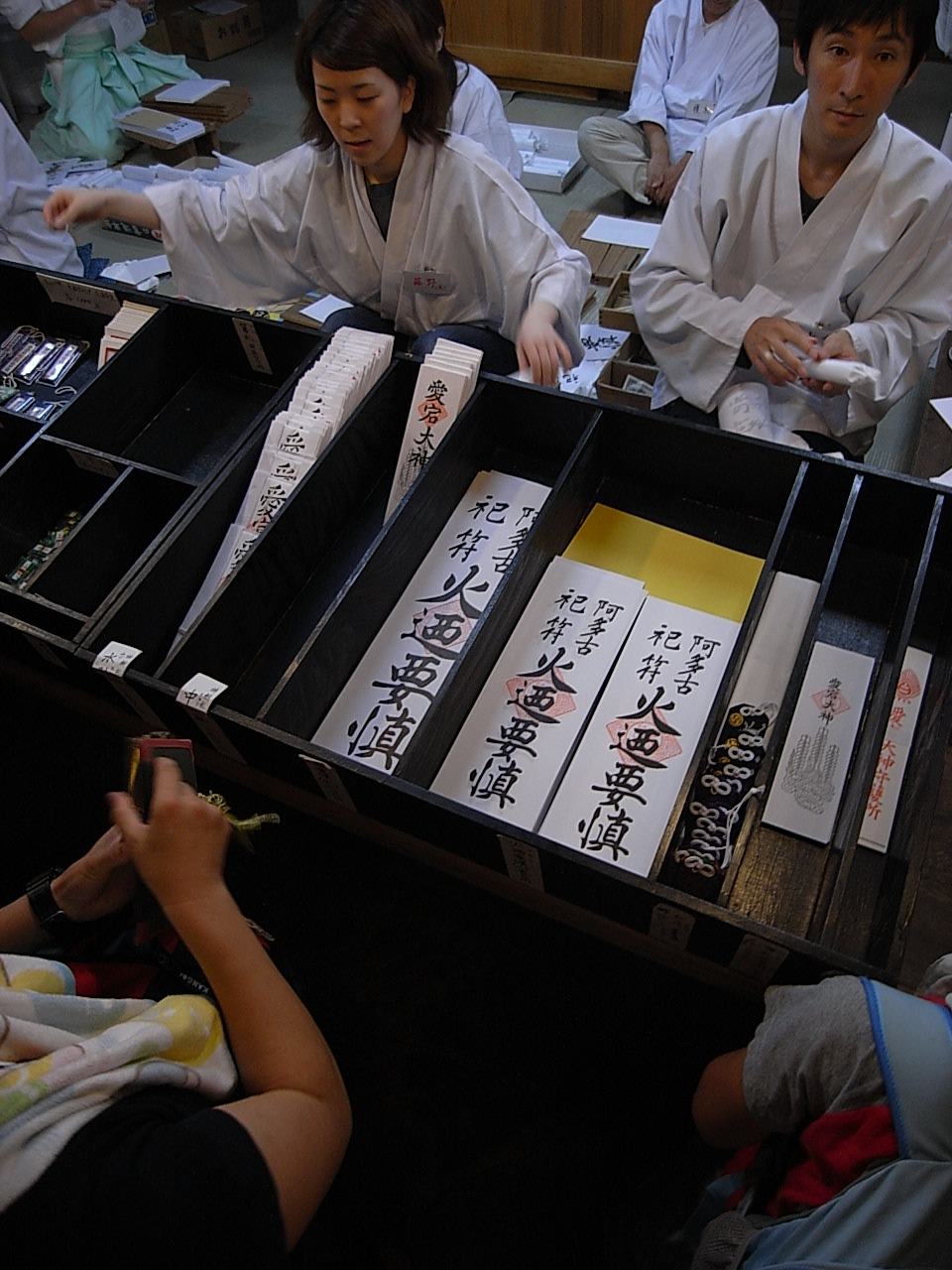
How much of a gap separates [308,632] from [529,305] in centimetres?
108

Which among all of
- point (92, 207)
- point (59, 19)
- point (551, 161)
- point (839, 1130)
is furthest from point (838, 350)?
point (59, 19)

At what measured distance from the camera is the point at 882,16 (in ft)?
5.14

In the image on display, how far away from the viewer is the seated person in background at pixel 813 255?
1.76 metres

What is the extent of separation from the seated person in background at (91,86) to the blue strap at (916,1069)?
18.3ft

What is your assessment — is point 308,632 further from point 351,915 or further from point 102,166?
point 102,166

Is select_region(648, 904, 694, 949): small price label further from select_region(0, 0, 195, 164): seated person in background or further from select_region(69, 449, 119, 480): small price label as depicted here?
select_region(0, 0, 195, 164): seated person in background

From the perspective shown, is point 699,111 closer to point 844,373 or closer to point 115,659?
point 844,373

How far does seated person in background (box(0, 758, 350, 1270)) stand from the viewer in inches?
29.7

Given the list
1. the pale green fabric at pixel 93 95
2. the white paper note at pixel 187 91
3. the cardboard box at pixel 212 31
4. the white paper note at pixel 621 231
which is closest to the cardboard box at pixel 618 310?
the white paper note at pixel 621 231

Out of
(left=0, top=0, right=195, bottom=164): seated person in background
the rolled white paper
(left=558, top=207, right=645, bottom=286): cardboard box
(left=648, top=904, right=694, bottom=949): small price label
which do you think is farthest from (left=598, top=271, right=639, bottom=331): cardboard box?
(left=0, top=0, right=195, bottom=164): seated person in background

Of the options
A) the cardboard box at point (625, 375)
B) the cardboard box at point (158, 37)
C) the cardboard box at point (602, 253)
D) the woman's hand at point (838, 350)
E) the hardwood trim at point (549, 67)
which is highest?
the cardboard box at point (158, 37)

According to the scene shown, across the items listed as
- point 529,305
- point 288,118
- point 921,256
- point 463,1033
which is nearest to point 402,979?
point 463,1033

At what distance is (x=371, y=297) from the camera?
2385 mm

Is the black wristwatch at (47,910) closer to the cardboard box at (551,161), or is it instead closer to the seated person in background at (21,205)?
the seated person in background at (21,205)
